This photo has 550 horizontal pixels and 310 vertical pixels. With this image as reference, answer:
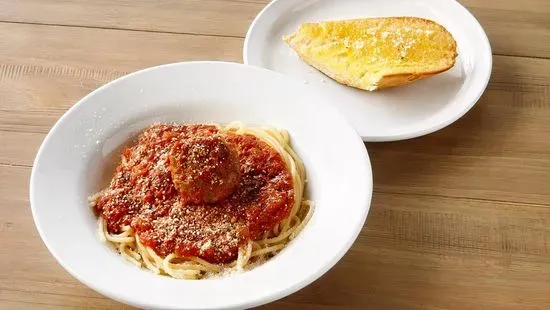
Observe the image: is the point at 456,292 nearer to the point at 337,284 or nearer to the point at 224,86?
the point at 337,284

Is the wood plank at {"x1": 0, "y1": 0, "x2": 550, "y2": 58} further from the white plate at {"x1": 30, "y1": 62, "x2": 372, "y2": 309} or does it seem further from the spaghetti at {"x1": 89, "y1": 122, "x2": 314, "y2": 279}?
the spaghetti at {"x1": 89, "y1": 122, "x2": 314, "y2": 279}

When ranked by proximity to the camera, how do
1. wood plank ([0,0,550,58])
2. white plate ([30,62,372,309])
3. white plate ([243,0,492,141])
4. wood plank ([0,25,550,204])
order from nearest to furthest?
white plate ([30,62,372,309]) < wood plank ([0,25,550,204]) < white plate ([243,0,492,141]) < wood plank ([0,0,550,58])

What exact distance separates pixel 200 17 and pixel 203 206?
4.20ft

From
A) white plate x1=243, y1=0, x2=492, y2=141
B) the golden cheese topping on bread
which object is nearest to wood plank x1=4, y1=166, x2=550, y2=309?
white plate x1=243, y1=0, x2=492, y2=141

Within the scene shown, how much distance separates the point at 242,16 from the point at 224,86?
2.68ft

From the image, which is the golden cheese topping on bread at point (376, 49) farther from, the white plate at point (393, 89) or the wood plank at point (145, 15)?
the wood plank at point (145, 15)

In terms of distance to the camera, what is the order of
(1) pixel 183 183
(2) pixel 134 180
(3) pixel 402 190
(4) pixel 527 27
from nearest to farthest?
(1) pixel 183 183, (2) pixel 134 180, (3) pixel 402 190, (4) pixel 527 27

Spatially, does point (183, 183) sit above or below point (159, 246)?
above

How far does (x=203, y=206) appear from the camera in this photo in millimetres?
2385

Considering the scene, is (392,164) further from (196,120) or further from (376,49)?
(196,120)

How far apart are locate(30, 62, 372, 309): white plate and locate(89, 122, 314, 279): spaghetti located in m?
0.07

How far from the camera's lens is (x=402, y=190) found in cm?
267

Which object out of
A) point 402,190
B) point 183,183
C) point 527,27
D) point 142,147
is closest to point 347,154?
point 402,190

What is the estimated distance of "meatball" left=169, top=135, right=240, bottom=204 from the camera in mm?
2330
